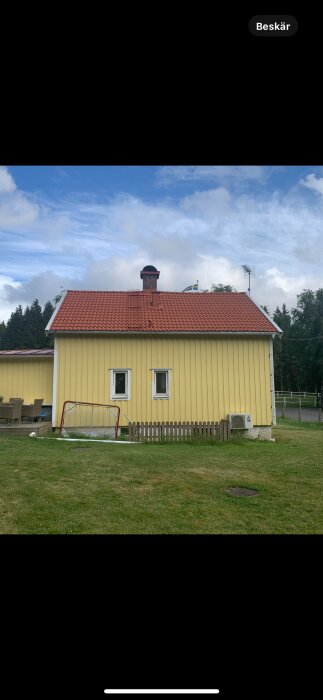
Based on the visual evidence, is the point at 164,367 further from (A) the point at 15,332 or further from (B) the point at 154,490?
(A) the point at 15,332

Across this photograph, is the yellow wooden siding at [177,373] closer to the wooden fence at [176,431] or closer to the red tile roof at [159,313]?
the red tile roof at [159,313]

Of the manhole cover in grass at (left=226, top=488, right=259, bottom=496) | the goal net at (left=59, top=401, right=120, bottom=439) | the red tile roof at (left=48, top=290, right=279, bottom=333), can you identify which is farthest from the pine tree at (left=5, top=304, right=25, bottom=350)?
the manhole cover in grass at (left=226, top=488, right=259, bottom=496)

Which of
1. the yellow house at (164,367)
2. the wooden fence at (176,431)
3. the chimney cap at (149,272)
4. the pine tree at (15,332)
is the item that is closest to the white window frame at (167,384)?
the yellow house at (164,367)

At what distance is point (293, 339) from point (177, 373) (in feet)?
94.8

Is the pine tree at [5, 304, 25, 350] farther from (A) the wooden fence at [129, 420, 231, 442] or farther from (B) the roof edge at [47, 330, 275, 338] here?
(A) the wooden fence at [129, 420, 231, 442]

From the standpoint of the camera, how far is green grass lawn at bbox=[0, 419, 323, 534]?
308 cm

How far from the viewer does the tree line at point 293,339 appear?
117 feet

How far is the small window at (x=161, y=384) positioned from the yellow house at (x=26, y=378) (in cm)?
309

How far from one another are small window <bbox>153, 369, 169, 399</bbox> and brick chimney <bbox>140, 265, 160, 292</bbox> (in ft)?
13.9

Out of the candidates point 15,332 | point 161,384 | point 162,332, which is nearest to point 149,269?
point 162,332

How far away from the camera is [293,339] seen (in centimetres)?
3747
